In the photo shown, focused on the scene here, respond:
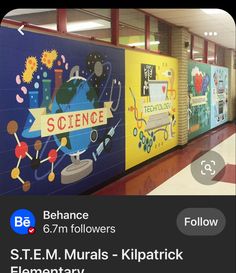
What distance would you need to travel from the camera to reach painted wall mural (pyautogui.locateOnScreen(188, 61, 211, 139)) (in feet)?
22.0

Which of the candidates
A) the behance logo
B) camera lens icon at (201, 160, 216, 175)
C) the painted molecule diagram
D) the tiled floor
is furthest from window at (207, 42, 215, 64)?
the behance logo

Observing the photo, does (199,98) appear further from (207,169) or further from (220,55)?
(207,169)

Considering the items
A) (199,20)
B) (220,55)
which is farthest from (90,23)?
(220,55)

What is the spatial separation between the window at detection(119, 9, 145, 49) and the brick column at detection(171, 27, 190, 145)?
1205 mm

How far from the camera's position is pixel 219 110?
8984 mm

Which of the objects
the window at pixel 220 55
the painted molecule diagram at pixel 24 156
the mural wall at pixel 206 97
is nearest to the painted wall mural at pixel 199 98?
the mural wall at pixel 206 97

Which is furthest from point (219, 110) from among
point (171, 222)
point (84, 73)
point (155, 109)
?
point (171, 222)

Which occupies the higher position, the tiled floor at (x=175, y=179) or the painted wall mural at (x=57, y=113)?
the painted wall mural at (x=57, y=113)

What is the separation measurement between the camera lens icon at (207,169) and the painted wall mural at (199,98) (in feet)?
3.92

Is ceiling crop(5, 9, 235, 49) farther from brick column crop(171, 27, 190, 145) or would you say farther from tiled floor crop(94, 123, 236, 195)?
tiled floor crop(94, 123, 236, 195)

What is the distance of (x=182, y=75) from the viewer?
6.01 metres

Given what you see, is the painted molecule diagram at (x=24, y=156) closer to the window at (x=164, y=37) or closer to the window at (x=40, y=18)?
the window at (x=40, y=18)

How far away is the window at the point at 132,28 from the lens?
4203 millimetres

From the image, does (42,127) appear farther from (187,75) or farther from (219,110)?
(219,110)
